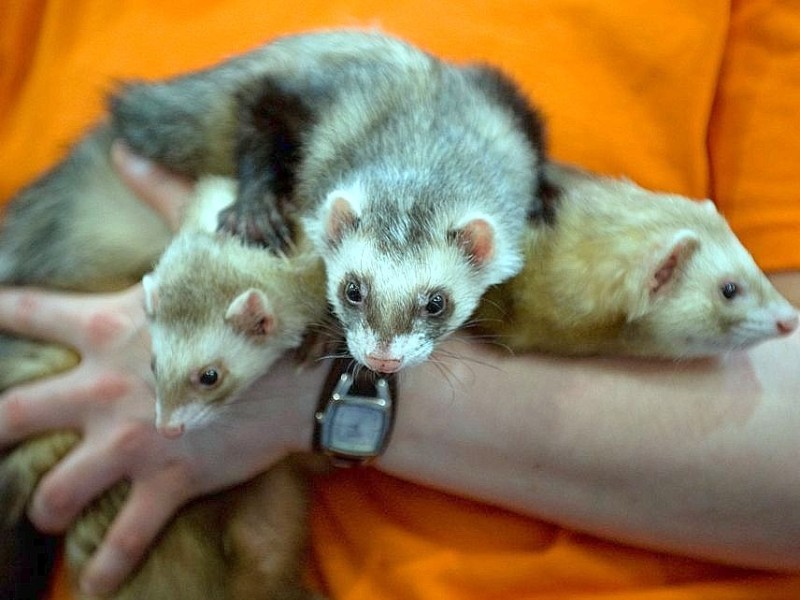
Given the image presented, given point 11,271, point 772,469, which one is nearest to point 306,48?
point 11,271

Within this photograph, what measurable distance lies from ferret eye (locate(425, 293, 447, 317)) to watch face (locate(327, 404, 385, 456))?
11 cm

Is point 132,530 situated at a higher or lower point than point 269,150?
lower

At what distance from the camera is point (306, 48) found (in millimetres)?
949

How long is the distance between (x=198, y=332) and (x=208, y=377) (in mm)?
43

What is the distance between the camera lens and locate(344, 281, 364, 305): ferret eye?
765mm

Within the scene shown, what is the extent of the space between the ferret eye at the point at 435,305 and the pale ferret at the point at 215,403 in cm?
12

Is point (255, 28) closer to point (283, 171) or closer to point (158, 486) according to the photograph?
point (283, 171)

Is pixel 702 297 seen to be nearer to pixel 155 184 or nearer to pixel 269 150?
pixel 269 150

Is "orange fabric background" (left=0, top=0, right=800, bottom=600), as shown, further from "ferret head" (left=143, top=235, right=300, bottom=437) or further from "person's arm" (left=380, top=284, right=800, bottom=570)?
"ferret head" (left=143, top=235, right=300, bottom=437)

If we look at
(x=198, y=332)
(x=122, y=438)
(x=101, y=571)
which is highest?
(x=198, y=332)

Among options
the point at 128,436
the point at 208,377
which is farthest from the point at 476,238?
the point at 128,436

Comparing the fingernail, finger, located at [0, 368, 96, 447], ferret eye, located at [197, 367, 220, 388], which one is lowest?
the fingernail

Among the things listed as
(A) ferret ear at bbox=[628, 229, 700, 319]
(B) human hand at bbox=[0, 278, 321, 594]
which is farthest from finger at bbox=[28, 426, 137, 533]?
(A) ferret ear at bbox=[628, 229, 700, 319]

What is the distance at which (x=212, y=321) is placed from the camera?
0.81m
